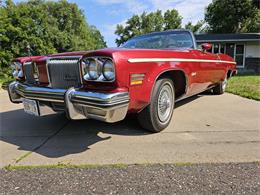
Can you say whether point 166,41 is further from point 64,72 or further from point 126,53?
point 64,72

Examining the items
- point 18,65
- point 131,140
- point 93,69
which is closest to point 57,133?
point 131,140

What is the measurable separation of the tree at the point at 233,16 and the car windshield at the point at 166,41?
3059 centimetres

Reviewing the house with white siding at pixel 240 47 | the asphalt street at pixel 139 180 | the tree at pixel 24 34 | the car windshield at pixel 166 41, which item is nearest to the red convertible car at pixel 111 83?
the car windshield at pixel 166 41

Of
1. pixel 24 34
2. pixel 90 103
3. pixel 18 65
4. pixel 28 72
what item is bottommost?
pixel 90 103

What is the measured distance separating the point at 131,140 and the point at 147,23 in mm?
38380

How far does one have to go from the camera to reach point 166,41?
14.6 ft

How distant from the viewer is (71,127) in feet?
12.6

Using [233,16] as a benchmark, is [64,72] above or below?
below

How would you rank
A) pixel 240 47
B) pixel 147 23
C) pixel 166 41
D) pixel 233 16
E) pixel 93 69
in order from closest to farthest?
pixel 93 69 → pixel 166 41 → pixel 240 47 → pixel 233 16 → pixel 147 23

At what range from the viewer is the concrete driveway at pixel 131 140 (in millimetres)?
2680

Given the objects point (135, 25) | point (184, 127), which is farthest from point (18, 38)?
point (135, 25)

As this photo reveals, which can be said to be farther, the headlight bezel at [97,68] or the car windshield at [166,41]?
the car windshield at [166,41]

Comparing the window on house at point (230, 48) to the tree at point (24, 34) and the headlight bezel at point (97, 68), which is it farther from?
the headlight bezel at point (97, 68)

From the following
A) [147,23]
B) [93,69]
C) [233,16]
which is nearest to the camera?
[93,69]
